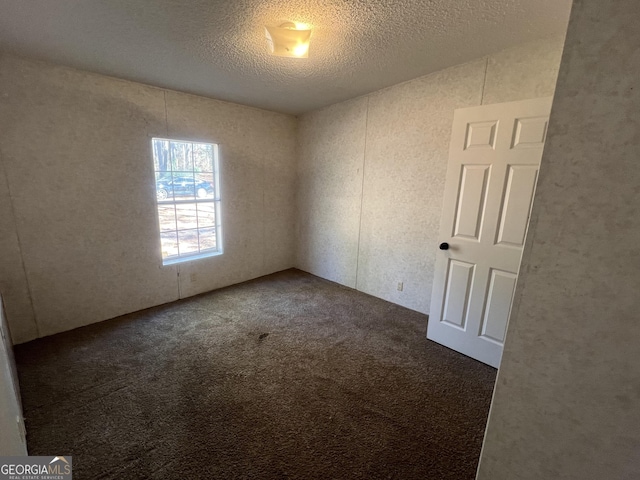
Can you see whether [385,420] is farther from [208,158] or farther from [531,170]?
[208,158]

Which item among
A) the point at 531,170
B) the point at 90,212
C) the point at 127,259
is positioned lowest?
the point at 127,259

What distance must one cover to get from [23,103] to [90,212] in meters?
0.98

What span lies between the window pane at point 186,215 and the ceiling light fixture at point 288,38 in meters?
2.25

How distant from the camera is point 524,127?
2.04 m

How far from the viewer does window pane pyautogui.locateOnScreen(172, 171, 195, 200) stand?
11.2 feet

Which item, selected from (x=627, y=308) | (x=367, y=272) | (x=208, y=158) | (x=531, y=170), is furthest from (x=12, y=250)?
(x=531, y=170)

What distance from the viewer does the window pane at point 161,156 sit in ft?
10.4

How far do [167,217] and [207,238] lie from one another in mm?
588

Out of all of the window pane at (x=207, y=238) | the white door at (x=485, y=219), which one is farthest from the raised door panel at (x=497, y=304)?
the window pane at (x=207, y=238)

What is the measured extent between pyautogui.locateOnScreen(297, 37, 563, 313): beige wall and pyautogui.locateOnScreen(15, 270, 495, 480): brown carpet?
785 millimetres

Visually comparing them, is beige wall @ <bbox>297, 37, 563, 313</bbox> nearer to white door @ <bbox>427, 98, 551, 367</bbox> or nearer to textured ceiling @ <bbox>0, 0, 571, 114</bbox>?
textured ceiling @ <bbox>0, 0, 571, 114</bbox>

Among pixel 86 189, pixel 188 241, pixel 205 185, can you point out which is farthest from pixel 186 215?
pixel 86 189

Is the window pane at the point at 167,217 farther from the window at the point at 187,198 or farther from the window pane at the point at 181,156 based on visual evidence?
the window pane at the point at 181,156

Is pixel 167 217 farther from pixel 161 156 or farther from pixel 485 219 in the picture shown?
pixel 485 219
